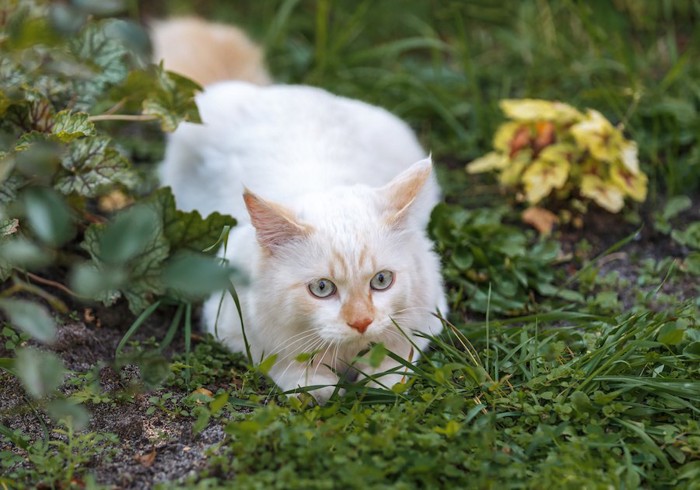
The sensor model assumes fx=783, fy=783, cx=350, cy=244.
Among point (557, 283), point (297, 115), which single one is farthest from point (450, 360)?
point (297, 115)

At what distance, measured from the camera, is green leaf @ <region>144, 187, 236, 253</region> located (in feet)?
9.77

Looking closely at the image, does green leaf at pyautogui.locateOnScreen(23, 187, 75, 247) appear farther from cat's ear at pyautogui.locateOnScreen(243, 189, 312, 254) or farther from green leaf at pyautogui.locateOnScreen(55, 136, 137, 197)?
green leaf at pyautogui.locateOnScreen(55, 136, 137, 197)

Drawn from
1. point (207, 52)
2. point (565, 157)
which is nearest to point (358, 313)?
point (565, 157)

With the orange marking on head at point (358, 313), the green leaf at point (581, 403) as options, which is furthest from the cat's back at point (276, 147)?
the green leaf at point (581, 403)

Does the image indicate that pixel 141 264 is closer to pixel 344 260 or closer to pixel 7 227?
pixel 7 227

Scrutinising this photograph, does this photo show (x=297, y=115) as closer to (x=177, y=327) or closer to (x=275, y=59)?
(x=177, y=327)

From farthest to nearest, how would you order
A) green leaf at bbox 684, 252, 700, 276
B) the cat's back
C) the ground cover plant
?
1. green leaf at bbox 684, 252, 700, 276
2. the cat's back
3. the ground cover plant

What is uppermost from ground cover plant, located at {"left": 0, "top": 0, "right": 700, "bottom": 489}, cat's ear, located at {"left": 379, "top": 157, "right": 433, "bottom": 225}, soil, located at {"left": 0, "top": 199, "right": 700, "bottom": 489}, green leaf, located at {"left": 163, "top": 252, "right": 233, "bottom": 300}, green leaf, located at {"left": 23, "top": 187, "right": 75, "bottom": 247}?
green leaf, located at {"left": 23, "top": 187, "right": 75, "bottom": 247}

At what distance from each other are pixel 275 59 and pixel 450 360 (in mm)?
2994

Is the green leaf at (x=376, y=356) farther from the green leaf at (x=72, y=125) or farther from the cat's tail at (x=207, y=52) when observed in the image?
the cat's tail at (x=207, y=52)

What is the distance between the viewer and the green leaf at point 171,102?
2.99m

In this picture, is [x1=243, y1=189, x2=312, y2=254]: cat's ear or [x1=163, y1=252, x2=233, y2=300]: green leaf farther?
[x1=243, y1=189, x2=312, y2=254]: cat's ear

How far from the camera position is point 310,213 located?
2547mm

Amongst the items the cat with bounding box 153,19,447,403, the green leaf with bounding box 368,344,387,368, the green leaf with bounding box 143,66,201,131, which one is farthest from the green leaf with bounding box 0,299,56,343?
the green leaf with bounding box 143,66,201,131
